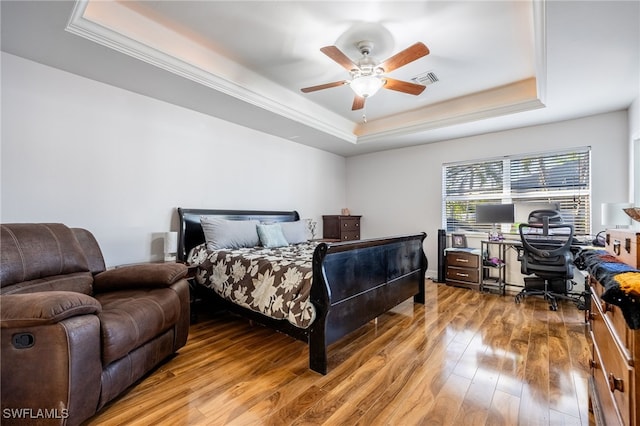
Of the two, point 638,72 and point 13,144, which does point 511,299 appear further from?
point 13,144

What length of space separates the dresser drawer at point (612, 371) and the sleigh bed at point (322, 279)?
4.63 feet

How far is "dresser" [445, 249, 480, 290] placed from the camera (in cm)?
424

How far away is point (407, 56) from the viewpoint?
7.32ft

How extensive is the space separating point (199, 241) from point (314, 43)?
259 centimetres

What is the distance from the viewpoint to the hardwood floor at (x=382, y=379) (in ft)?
5.27

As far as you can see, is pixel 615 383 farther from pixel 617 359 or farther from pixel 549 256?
pixel 549 256

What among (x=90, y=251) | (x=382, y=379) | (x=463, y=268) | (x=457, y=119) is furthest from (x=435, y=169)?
(x=90, y=251)

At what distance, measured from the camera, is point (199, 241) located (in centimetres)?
350

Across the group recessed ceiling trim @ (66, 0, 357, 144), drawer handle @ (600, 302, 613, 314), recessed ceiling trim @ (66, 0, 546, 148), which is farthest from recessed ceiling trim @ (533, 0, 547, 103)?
recessed ceiling trim @ (66, 0, 357, 144)

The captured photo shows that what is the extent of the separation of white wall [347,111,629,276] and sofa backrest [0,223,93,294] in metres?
4.71

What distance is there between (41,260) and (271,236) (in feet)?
7.14

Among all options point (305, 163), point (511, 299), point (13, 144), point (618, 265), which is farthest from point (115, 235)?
point (511, 299)

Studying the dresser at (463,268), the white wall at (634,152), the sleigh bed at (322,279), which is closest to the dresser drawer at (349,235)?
the dresser at (463,268)

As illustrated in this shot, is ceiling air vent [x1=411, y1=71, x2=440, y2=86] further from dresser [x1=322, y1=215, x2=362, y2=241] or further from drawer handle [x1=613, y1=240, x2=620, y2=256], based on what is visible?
dresser [x1=322, y1=215, x2=362, y2=241]
